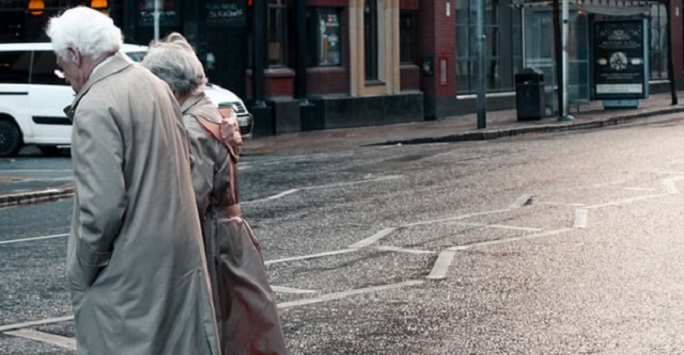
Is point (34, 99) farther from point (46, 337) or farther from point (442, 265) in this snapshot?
point (46, 337)

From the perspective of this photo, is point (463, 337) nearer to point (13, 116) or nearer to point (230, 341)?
point (230, 341)

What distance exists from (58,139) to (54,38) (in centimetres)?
1890

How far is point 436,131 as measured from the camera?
2880 cm

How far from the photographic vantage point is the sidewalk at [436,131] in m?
25.9

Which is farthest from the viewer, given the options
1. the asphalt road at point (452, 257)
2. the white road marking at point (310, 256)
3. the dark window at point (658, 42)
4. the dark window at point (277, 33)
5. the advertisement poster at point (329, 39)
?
the dark window at point (658, 42)

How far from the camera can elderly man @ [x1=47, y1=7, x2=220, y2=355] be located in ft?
16.2

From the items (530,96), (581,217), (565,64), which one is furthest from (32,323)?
(565,64)

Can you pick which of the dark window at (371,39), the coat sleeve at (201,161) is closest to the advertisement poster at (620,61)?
the dark window at (371,39)

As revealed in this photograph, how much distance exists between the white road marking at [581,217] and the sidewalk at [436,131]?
10.8m

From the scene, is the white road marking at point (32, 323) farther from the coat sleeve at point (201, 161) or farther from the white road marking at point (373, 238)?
the white road marking at point (373, 238)

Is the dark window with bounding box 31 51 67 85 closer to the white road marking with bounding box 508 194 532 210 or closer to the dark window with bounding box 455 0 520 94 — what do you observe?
the white road marking with bounding box 508 194 532 210

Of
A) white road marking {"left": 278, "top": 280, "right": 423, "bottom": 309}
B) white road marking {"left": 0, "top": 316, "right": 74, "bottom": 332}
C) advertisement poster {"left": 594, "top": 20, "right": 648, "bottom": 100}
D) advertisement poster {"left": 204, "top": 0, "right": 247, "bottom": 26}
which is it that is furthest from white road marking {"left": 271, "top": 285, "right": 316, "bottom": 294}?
advertisement poster {"left": 594, "top": 20, "right": 648, "bottom": 100}

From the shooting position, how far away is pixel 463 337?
27.5 feet

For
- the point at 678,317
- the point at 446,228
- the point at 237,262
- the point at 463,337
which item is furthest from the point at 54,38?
the point at 446,228
